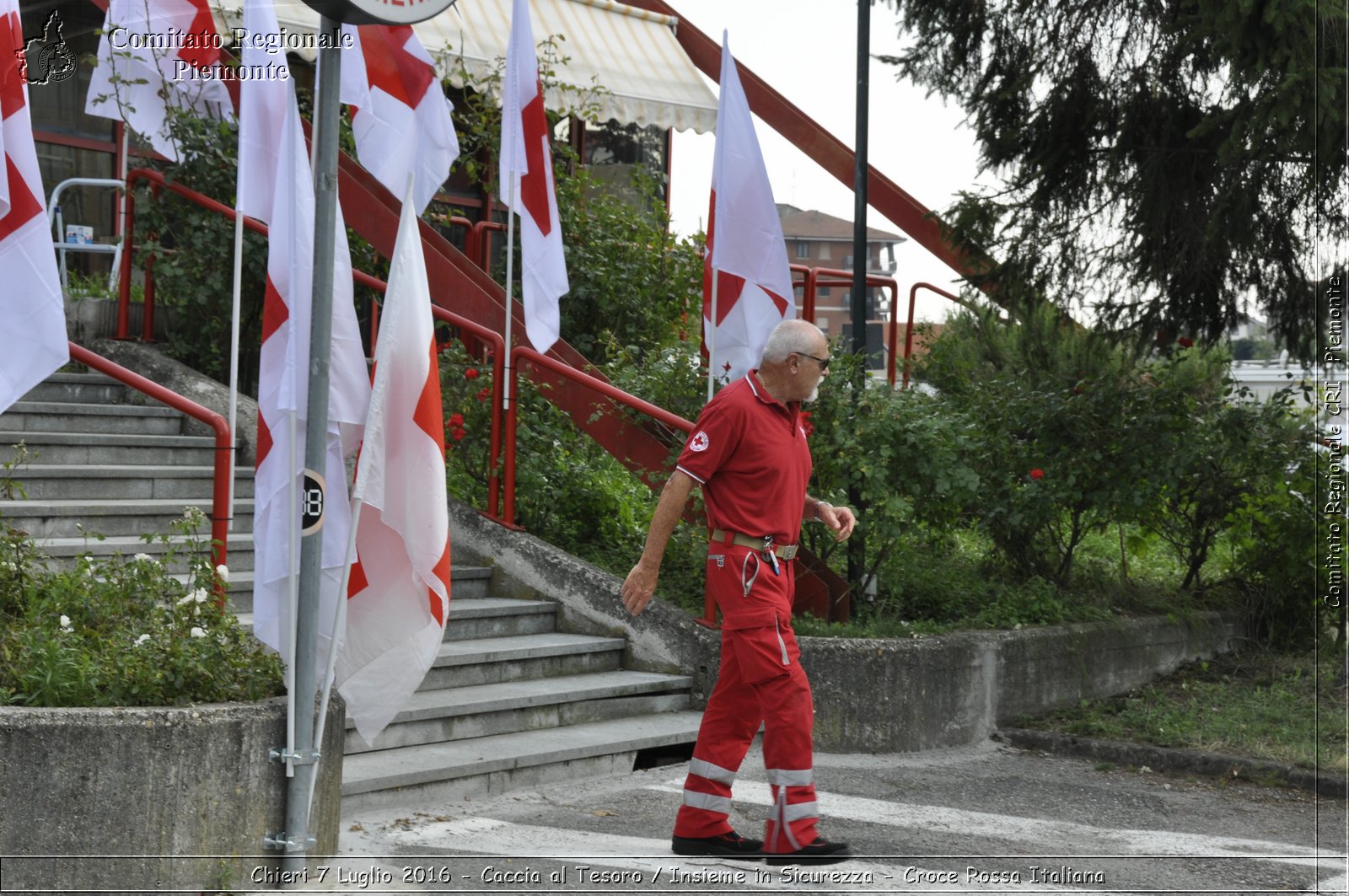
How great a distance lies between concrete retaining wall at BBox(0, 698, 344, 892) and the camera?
14.6 feet

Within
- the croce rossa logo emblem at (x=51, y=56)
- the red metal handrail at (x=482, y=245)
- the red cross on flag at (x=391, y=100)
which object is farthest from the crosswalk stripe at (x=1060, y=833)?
the croce rossa logo emblem at (x=51, y=56)

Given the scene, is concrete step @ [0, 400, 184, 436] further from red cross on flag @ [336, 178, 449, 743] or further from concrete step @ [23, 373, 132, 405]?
red cross on flag @ [336, 178, 449, 743]

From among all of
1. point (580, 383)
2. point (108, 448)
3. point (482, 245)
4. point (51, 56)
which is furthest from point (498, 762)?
point (51, 56)

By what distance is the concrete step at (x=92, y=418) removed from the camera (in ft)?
25.9

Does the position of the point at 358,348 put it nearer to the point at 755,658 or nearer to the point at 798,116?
the point at 755,658

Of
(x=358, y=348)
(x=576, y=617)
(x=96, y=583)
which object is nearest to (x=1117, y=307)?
(x=576, y=617)

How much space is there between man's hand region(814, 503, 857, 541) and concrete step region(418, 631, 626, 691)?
203cm

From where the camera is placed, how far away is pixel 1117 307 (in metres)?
9.22

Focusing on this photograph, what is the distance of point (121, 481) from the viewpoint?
7.63 meters

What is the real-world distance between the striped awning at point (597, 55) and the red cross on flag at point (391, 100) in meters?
2.78

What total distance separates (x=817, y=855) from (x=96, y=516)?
160 inches

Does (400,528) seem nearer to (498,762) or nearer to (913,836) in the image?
(498,762)

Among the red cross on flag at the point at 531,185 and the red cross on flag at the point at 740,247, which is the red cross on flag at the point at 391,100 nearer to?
the red cross on flag at the point at 531,185

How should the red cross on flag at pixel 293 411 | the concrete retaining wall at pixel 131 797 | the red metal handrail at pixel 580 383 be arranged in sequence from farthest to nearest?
the red metal handrail at pixel 580 383 → the red cross on flag at pixel 293 411 → the concrete retaining wall at pixel 131 797
